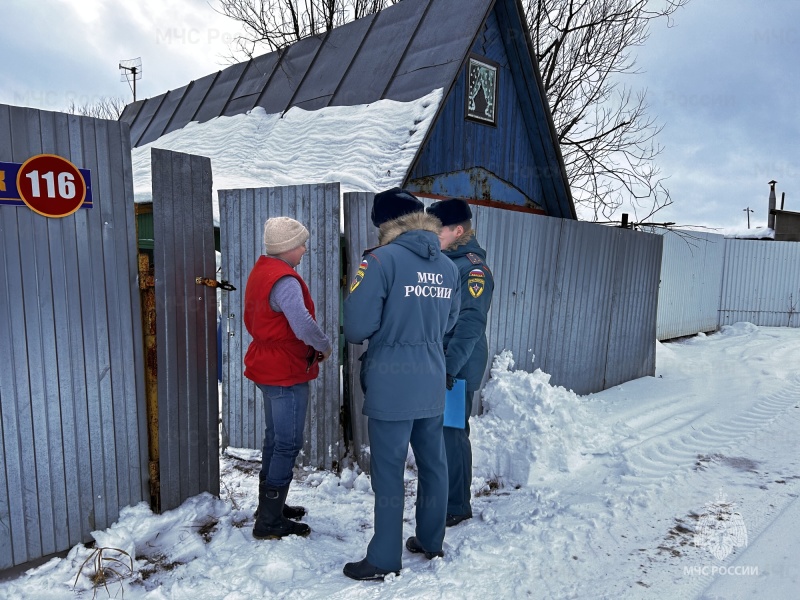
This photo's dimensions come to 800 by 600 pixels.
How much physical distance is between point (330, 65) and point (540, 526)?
898 cm

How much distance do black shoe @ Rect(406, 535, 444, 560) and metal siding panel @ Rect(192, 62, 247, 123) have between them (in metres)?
10.6

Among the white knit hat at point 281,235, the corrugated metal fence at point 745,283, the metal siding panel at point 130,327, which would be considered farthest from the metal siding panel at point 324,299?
the corrugated metal fence at point 745,283

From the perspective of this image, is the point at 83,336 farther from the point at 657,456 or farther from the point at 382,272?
the point at 657,456

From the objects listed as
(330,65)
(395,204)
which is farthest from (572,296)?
(330,65)

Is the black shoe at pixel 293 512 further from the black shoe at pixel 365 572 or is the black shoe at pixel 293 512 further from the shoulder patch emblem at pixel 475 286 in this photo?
the shoulder patch emblem at pixel 475 286

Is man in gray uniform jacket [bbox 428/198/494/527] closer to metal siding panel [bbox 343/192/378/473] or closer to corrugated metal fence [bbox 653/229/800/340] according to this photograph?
metal siding panel [bbox 343/192/378/473]

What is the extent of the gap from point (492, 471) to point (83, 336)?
3.02 meters

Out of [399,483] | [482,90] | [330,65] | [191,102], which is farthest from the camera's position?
[191,102]

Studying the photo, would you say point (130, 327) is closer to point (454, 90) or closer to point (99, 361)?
point (99, 361)

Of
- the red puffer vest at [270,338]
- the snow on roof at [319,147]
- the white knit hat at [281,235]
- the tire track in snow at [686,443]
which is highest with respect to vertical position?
the snow on roof at [319,147]

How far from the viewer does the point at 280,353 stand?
10.1 ft

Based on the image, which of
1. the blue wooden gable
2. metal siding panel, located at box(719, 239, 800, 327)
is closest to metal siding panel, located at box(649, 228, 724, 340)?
metal siding panel, located at box(719, 239, 800, 327)

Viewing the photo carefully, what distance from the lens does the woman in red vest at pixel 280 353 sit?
304cm

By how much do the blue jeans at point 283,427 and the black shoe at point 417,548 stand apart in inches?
31.1
